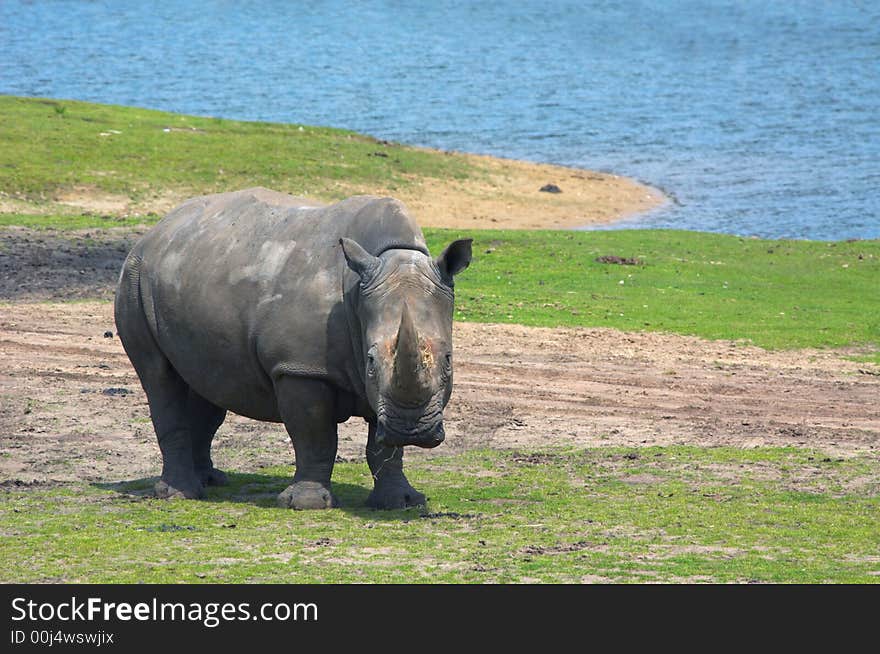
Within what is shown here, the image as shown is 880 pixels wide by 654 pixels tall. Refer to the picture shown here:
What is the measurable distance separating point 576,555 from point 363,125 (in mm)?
42196

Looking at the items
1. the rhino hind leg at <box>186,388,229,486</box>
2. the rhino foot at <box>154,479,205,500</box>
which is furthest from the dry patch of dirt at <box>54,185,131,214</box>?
the rhino foot at <box>154,479,205,500</box>

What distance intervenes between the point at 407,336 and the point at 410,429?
0.63 m

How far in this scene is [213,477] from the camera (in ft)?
40.7

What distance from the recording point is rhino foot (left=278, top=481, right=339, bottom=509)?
36.4 feet

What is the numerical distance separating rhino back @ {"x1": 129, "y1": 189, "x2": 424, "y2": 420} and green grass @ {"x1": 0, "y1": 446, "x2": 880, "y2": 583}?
105 centimetres

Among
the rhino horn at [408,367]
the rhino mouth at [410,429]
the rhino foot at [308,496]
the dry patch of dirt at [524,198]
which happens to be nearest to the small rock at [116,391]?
the rhino foot at [308,496]

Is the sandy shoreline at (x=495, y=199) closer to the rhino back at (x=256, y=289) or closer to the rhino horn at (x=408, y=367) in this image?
the rhino back at (x=256, y=289)

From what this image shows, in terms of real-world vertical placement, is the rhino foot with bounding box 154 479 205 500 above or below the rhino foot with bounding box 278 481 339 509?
below

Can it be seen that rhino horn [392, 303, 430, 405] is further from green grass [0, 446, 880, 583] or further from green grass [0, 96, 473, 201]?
green grass [0, 96, 473, 201]

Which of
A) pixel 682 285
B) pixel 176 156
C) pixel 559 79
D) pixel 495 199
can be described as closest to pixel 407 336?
pixel 682 285

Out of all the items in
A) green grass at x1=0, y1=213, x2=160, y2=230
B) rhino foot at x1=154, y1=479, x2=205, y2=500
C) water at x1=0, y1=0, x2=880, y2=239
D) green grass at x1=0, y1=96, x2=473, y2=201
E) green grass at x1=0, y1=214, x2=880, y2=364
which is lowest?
water at x1=0, y1=0, x2=880, y2=239

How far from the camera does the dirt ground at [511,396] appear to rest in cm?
1369

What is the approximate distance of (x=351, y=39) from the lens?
79.0 metres

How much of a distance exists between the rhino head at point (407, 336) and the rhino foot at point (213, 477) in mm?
2490
